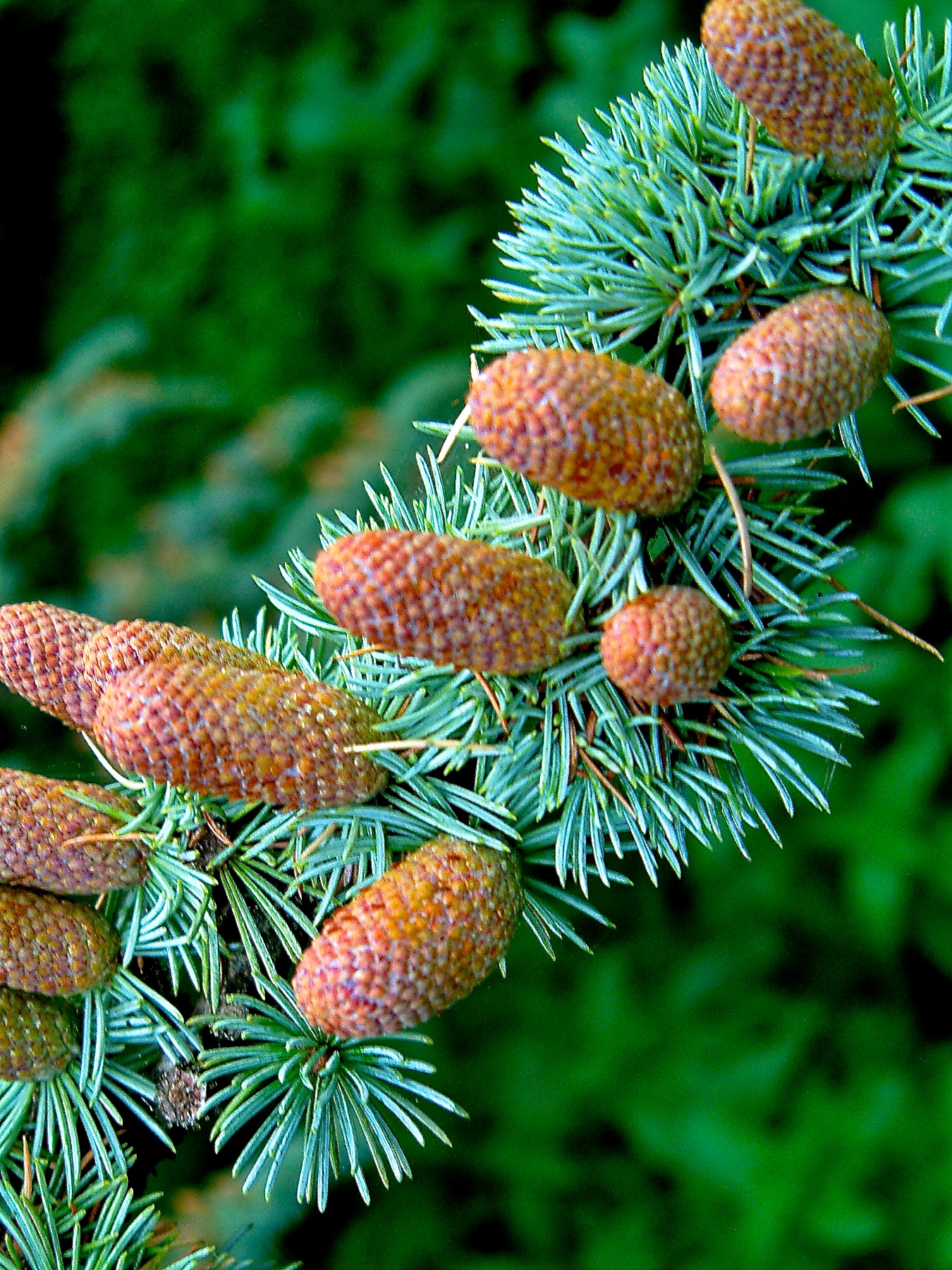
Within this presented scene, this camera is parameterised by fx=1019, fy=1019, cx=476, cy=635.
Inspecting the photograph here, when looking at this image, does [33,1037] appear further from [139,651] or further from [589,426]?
[589,426]

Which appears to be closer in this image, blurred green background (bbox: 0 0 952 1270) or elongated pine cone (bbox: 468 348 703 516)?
elongated pine cone (bbox: 468 348 703 516)

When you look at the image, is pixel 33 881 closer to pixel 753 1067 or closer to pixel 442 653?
pixel 442 653

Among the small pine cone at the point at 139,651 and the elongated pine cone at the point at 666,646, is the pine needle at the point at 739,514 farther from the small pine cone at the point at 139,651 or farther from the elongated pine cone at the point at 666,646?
the small pine cone at the point at 139,651

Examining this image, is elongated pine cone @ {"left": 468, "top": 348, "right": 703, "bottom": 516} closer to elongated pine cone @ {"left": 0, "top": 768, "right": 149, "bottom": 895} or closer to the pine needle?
the pine needle

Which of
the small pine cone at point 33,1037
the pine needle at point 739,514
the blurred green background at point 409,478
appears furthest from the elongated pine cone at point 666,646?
the blurred green background at point 409,478

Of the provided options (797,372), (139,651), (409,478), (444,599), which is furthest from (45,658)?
(409,478)

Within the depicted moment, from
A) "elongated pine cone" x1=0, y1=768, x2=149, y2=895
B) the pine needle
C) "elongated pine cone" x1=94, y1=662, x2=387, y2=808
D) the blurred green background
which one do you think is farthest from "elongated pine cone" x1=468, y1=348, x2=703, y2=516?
the blurred green background

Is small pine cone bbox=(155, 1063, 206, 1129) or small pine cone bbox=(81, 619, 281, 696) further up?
small pine cone bbox=(81, 619, 281, 696)
